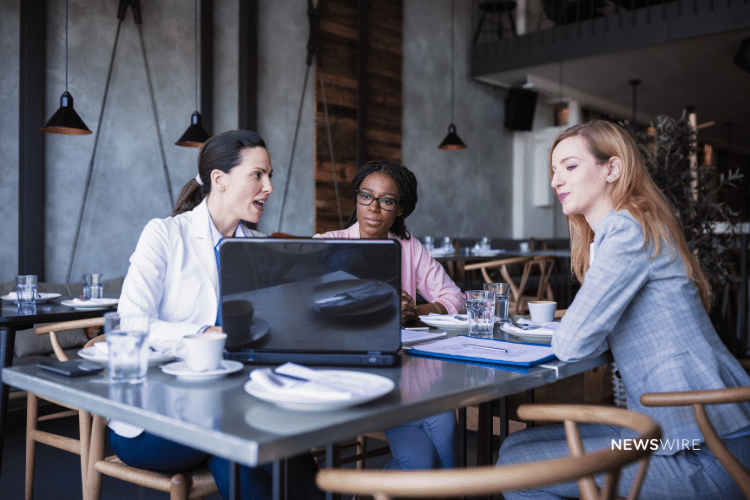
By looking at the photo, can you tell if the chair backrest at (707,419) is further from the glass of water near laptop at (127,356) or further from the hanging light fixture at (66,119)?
the hanging light fixture at (66,119)

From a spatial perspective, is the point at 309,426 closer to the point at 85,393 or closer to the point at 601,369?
the point at 85,393

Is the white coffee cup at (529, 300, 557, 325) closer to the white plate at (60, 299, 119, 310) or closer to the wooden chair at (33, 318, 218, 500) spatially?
the wooden chair at (33, 318, 218, 500)

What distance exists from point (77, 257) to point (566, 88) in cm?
746

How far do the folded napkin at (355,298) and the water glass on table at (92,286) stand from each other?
2026 millimetres

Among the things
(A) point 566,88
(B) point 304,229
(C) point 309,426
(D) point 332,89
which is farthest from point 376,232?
(A) point 566,88

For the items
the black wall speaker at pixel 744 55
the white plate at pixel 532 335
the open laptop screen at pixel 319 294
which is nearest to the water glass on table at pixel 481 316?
the white plate at pixel 532 335

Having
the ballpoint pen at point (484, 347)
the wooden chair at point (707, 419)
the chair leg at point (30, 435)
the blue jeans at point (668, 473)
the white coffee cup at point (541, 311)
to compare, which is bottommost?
the chair leg at point (30, 435)

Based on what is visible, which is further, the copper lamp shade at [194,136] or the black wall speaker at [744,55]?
the black wall speaker at [744,55]

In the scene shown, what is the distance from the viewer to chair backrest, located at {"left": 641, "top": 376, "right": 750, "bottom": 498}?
1144mm

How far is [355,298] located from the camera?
1.12m

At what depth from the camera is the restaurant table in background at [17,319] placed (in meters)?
2.16

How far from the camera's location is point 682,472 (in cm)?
118

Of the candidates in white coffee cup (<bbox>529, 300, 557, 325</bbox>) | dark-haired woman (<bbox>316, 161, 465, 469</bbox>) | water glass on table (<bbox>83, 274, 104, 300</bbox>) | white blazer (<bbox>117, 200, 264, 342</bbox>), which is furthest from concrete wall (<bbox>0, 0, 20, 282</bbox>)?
white coffee cup (<bbox>529, 300, 557, 325</bbox>)

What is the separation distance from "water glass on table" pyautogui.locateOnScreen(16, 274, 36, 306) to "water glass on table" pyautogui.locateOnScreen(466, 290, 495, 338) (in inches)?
73.8
